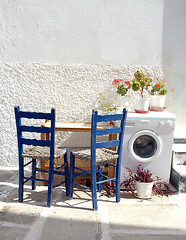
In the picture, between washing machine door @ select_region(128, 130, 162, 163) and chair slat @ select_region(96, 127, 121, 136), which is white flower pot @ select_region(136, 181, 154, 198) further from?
chair slat @ select_region(96, 127, 121, 136)

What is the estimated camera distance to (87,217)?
108 inches

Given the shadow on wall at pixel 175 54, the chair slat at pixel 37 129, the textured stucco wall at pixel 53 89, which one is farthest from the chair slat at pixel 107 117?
the shadow on wall at pixel 175 54

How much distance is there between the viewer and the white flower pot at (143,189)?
325 centimetres

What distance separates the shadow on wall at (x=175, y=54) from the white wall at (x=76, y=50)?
1 centimetres

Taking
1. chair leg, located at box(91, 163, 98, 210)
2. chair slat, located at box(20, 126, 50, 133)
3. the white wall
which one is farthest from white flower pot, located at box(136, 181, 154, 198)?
the white wall

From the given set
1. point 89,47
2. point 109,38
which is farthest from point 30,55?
point 109,38

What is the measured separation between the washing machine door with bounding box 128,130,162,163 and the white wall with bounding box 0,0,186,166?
2.97ft

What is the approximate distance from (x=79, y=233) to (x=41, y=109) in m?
2.08

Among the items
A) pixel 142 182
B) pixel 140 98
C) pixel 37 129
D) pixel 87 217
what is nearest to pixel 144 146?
pixel 142 182

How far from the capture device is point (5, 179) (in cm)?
372

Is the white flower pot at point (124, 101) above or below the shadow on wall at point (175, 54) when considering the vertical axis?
below

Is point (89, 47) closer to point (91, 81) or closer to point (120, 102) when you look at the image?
point (91, 81)

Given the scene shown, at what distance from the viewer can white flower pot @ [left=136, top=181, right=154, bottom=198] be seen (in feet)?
10.7

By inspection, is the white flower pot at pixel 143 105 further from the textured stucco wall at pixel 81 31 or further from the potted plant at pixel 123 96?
the textured stucco wall at pixel 81 31
